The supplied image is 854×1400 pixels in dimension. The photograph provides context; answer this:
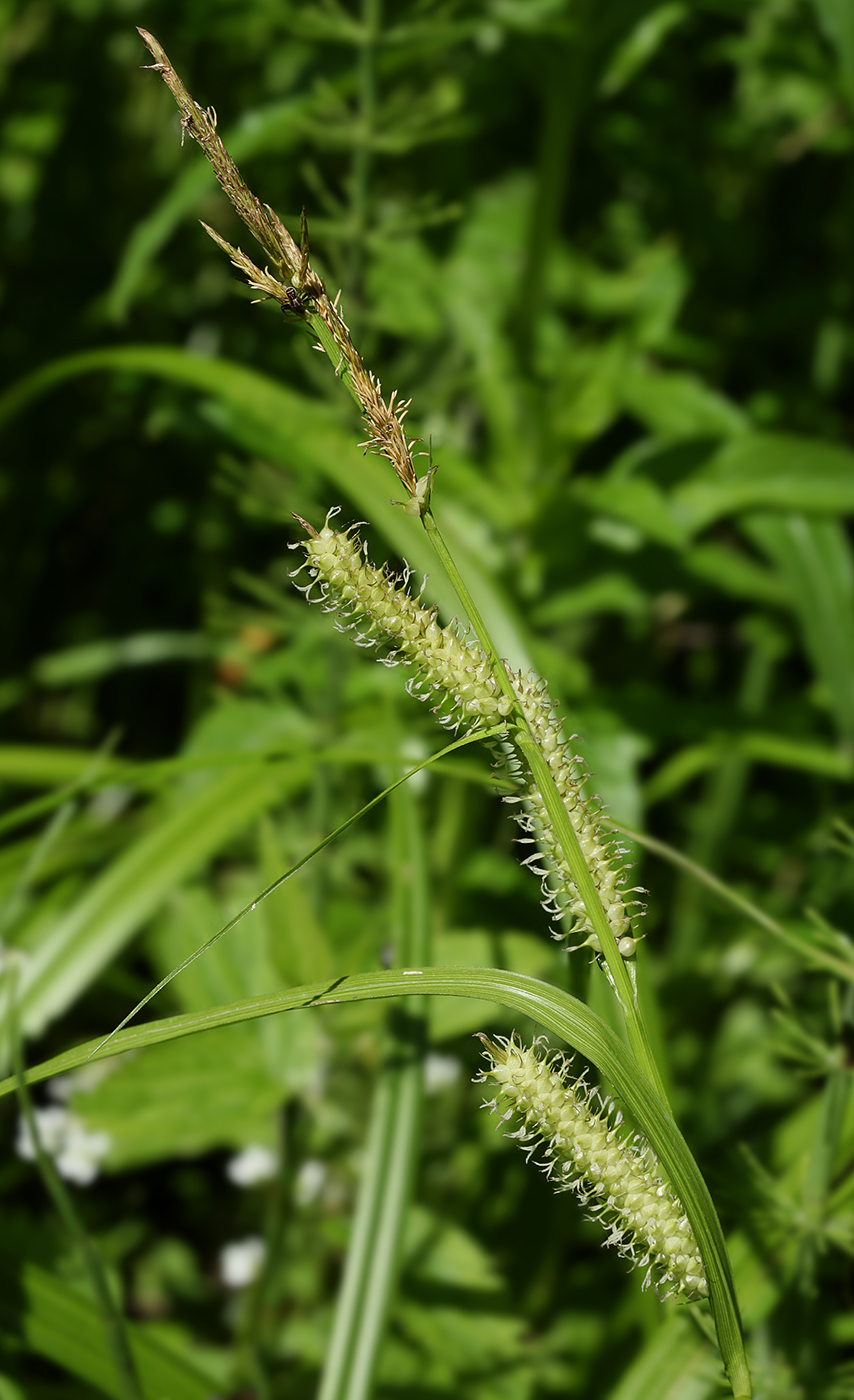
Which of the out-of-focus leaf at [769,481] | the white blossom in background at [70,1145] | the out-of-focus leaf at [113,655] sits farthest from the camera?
the out-of-focus leaf at [113,655]

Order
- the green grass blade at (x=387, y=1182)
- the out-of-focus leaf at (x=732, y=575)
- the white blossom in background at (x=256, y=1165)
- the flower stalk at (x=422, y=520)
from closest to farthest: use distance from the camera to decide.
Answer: the flower stalk at (x=422, y=520)
the green grass blade at (x=387, y=1182)
the white blossom in background at (x=256, y=1165)
the out-of-focus leaf at (x=732, y=575)

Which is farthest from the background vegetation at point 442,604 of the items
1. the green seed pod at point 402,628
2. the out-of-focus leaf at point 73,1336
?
the green seed pod at point 402,628

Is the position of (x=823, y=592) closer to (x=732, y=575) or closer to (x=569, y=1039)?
(x=732, y=575)

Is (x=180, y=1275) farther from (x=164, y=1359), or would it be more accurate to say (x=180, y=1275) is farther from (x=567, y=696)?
(x=567, y=696)

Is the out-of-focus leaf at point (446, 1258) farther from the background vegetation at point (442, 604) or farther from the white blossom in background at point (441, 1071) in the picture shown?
the white blossom in background at point (441, 1071)

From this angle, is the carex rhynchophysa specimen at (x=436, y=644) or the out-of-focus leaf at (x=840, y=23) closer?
the carex rhynchophysa specimen at (x=436, y=644)

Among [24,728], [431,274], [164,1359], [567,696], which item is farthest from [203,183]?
[164,1359]

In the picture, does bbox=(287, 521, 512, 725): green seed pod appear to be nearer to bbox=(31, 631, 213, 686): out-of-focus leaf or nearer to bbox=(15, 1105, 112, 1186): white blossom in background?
bbox=(15, 1105, 112, 1186): white blossom in background
